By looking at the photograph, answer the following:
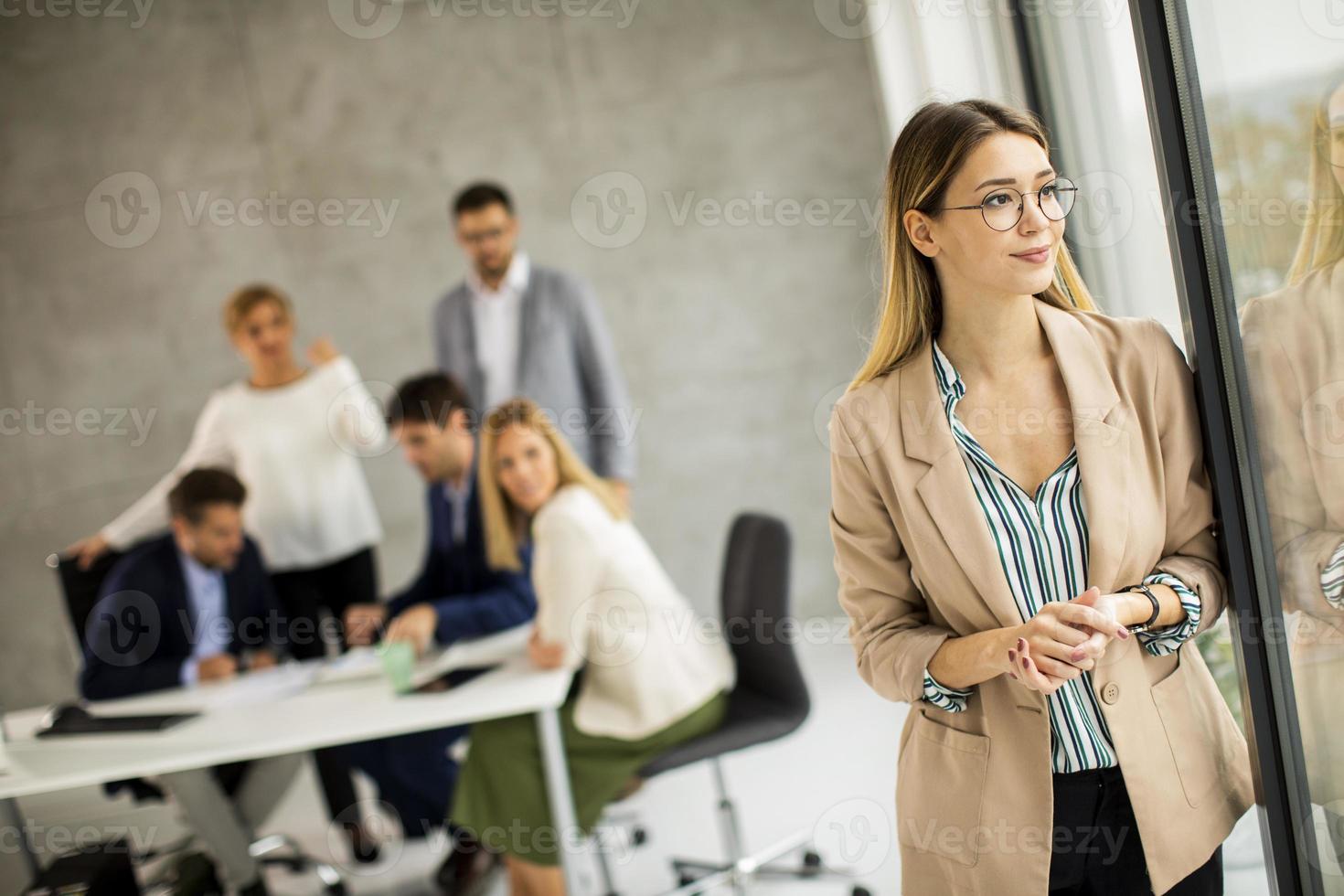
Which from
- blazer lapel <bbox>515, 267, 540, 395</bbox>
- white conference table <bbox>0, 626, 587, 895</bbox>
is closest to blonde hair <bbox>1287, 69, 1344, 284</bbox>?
white conference table <bbox>0, 626, 587, 895</bbox>

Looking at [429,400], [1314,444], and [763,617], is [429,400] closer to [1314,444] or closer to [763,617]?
[763,617]

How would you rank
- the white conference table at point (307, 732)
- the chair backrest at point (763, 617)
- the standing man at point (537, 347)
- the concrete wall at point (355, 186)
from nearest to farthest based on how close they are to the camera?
the white conference table at point (307, 732), the chair backrest at point (763, 617), the standing man at point (537, 347), the concrete wall at point (355, 186)

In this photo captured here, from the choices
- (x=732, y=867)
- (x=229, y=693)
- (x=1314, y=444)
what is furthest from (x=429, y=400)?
(x=1314, y=444)

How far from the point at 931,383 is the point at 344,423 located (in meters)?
3.21

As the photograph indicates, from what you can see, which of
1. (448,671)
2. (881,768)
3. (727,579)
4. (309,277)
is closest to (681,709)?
(727,579)

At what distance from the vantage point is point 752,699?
282 cm

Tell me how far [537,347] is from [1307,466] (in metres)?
3.29

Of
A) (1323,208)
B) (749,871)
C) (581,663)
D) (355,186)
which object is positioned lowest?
(749,871)

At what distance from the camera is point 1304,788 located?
1.30 m

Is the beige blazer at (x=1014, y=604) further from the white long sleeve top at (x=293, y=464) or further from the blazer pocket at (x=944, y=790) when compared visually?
the white long sleeve top at (x=293, y=464)

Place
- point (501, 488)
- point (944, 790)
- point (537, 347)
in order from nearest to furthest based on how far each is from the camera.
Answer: point (944, 790) → point (501, 488) → point (537, 347)

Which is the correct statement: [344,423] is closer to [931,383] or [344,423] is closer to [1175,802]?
[931,383]

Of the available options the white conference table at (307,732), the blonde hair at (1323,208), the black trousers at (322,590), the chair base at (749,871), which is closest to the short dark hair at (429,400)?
the black trousers at (322,590)

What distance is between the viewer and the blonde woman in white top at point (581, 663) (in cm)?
264
